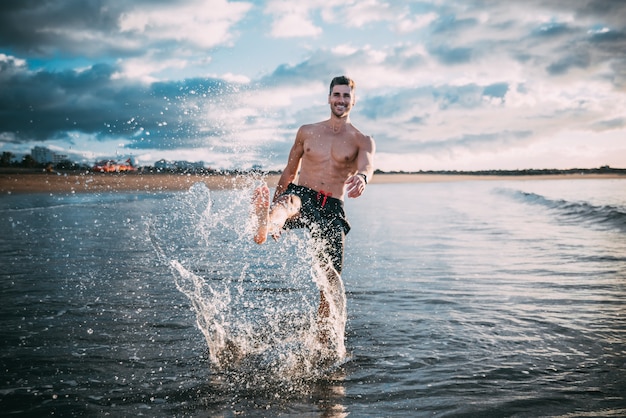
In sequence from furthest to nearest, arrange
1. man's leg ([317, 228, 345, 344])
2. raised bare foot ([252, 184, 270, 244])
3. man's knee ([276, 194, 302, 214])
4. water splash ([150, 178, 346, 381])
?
man's leg ([317, 228, 345, 344]), man's knee ([276, 194, 302, 214]), raised bare foot ([252, 184, 270, 244]), water splash ([150, 178, 346, 381])

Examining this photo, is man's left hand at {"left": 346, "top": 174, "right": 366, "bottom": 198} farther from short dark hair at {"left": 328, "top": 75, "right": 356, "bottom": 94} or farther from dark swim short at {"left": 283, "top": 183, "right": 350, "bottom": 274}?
short dark hair at {"left": 328, "top": 75, "right": 356, "bottom": 94}

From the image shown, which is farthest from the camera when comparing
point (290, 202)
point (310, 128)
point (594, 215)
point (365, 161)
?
point (594, 215)

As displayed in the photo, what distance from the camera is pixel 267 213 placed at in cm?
422

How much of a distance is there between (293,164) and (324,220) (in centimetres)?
86

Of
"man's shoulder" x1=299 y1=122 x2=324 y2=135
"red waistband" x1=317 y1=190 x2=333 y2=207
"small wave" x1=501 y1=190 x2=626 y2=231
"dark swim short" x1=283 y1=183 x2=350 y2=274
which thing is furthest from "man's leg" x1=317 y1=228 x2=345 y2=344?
"small wave" x1=501 y1=190 x2=626 y2=231

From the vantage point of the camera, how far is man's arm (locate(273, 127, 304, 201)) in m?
5.39

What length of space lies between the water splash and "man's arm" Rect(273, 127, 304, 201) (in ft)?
1.28

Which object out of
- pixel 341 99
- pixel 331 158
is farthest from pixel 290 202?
pixel 341 99

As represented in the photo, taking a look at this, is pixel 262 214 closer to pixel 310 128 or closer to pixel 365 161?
pixel 365 161

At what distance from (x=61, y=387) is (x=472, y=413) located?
10.1 feet

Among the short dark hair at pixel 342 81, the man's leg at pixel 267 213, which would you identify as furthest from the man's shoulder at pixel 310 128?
the man's leg at pixel 267 213

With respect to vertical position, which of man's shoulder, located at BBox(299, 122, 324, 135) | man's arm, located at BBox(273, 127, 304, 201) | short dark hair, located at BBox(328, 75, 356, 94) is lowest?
man's arm, located at BBox(273, 127, 304, 201)

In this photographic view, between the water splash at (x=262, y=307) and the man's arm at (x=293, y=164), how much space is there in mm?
391

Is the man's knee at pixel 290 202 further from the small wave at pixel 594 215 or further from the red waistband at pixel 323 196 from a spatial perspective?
the small wave at pixel 594 215
